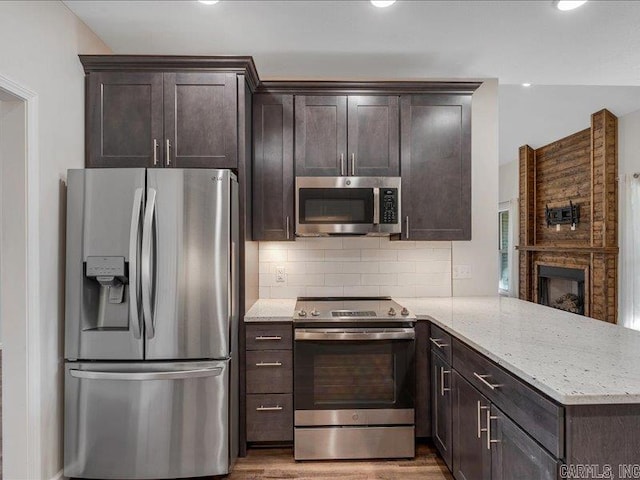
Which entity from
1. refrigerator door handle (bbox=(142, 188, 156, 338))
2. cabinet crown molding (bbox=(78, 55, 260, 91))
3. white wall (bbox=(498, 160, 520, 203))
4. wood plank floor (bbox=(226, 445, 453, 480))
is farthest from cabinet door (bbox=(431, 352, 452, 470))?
white wall (bbox=(498, 160, 520, 203))

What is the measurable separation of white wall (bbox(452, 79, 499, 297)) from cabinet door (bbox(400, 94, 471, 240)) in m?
0.36

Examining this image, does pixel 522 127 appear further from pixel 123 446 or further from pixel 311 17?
pixel 123 446

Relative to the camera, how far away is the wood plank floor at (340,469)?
7.86 feet

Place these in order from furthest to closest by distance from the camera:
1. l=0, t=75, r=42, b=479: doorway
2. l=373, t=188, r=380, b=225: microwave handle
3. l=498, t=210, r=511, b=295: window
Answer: l=498, t=210, r=511, b=295: window < l=373, t=188, r=380, b=225: microwave handle < l=0, t=75, r=42, b=479: doorway

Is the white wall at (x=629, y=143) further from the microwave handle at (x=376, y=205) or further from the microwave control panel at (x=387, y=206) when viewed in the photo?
the microwave handle at (x=376, y=205)

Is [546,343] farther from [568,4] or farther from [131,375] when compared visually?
[131,375]

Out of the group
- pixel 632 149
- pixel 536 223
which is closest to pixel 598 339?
pixel 632 149

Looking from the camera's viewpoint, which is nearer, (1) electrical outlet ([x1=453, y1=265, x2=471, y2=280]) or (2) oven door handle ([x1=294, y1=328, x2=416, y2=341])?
(2) oven door handle ([x1=294, y1=328, x2=416, y2=341])

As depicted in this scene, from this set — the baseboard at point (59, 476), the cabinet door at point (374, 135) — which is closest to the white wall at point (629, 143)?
the cabinet door at point (374, 135)

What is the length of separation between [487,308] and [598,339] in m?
0.88

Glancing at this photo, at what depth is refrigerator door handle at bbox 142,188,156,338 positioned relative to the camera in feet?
7.16

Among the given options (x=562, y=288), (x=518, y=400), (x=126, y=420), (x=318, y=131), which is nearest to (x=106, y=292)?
(x=126, y=420)

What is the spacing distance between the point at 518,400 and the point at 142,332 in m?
1.86

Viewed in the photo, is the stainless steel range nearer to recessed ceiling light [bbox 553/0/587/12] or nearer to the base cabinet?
the base cabinet
